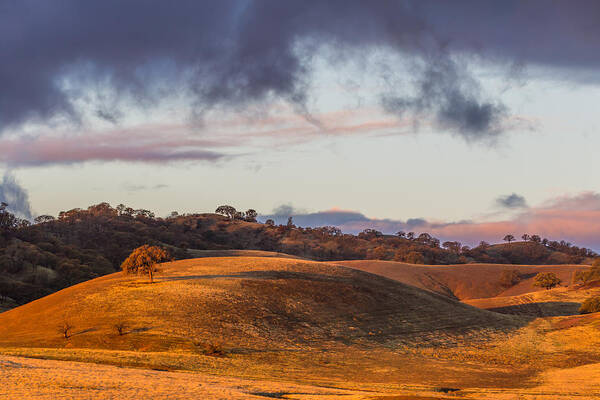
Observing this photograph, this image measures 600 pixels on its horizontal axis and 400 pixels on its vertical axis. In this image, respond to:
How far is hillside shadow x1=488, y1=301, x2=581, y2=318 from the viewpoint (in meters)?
78.1

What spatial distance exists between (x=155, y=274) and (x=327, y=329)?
24660 millimetres

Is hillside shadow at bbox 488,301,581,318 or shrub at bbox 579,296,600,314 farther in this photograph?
hillside shadow at bbox 488,301,581,318

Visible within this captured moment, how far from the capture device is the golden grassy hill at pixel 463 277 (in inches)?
4572

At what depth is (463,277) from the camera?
126 meters

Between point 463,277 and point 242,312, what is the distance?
90.0 meters

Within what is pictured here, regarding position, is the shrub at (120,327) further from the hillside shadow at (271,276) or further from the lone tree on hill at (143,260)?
the hillside shadow at (271,276)

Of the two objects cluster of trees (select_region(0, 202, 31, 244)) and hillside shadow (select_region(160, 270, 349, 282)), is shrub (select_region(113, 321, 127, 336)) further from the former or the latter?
cluster of trees (select_region(0, 202, 31, 244))

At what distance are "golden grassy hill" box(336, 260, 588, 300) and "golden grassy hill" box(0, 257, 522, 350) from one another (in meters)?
47.8

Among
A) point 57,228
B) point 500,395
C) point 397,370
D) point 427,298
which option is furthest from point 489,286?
point 57,228

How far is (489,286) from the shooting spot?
122 metres

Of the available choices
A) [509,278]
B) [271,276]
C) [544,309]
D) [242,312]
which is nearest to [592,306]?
[544,309]

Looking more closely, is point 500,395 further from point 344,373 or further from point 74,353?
point 74,353

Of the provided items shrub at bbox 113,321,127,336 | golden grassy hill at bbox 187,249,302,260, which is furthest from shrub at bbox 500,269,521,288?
shrub at bbox 113,321,127,336

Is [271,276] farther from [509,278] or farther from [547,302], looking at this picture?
[509,278]
